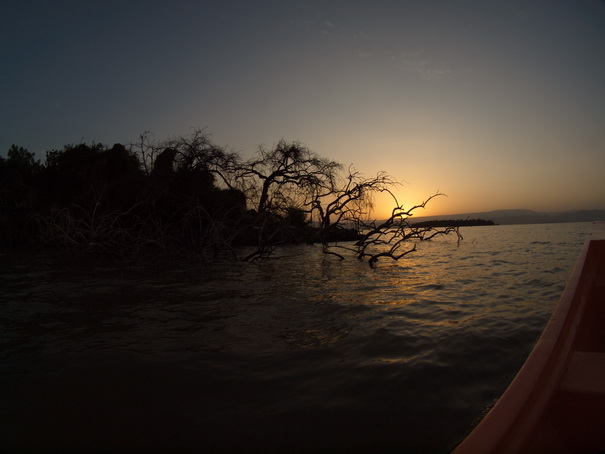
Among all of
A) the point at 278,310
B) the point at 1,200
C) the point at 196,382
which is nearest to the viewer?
the point at 196,382

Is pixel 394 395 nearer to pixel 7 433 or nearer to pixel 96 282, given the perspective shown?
Result: pixel 7 433

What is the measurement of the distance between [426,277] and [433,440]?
671 centimetres

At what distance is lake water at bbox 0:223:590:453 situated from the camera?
2.03 m

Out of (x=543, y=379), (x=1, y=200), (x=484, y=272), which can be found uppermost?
(x=1, y=200)

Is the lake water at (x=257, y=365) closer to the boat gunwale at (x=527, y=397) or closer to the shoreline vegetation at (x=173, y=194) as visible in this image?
the boat gunwale at (x=527, y=397)

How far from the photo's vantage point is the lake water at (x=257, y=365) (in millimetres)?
2029

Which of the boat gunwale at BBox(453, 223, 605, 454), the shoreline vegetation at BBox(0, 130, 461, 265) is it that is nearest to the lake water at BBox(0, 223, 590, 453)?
the boat gunwale at BBox(453, 223, 605, 454)

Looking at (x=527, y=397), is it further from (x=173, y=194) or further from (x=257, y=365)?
(x=173, y=194)

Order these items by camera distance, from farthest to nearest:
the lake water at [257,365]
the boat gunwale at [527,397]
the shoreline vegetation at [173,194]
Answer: the shoreline vegetation at [173,194]
the lake water at [257,365]
the boat gunwale at [527,397]

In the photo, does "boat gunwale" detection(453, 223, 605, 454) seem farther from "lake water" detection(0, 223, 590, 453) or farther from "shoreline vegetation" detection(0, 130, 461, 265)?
"shoreline vegetation" detection(0, 130, 461, 265)

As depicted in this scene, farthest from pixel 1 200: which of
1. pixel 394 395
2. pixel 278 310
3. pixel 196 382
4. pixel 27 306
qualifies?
pixel 394 395

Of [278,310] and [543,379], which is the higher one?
[543,379]

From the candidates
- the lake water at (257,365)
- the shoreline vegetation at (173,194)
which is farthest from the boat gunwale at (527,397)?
the shoreline vegetation at (173,194)

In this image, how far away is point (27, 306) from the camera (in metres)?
5.30
